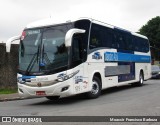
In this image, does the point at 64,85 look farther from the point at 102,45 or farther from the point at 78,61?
the point at 102,45

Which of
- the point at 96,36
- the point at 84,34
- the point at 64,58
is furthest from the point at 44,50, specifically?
the point at 96,36

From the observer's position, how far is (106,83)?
16594 millimetres

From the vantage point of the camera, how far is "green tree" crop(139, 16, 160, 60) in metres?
64.7

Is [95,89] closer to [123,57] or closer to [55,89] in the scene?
[55,89]

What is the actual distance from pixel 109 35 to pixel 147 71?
776cm

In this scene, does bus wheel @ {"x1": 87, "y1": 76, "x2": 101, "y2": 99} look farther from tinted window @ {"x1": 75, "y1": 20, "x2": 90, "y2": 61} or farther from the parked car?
the parked car

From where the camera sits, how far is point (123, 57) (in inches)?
749

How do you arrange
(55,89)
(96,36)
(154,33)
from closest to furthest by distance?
(55,89) < (96,36) < (154,33)

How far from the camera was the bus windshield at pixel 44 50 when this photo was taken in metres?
13.2

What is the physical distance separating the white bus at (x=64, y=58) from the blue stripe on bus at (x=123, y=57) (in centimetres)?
10

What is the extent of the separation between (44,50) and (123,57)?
6.72 meters

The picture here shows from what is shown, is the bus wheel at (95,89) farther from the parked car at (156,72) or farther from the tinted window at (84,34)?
the parked car at (156,72)

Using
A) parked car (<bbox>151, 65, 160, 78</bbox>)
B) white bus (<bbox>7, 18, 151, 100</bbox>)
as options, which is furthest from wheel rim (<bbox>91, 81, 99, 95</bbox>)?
parked car (<bbox>151, 65, 160, 78</bbox>)

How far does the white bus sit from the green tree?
162 ft
